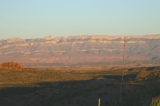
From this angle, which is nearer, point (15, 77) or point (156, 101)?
point (156, 101)

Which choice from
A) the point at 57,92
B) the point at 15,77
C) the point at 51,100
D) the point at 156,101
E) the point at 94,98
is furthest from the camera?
the point at 15,77

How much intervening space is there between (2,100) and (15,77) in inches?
1057

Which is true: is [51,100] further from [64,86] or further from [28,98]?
[64,86]

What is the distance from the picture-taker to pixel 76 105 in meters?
30.4

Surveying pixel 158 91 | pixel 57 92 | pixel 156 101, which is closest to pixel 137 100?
pixel 156 101

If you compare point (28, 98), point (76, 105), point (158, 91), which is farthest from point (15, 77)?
point (158, 91)

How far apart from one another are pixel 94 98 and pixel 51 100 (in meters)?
4.57

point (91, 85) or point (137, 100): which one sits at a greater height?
point (137, 100)

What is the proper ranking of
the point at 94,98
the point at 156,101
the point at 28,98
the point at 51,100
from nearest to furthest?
the point at 156,101, the point at 94,98, the point at 51,100, the point at 28,98

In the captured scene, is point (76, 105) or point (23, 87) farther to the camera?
point (23, 87)

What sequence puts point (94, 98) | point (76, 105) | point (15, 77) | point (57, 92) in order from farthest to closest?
point (15, 77) < point (57, 92) < point (94, 98) < point (76, 105)

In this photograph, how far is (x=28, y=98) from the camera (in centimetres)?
3947

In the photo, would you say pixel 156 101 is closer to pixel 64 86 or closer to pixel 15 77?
pixel 64 86

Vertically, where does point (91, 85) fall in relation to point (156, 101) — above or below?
below
